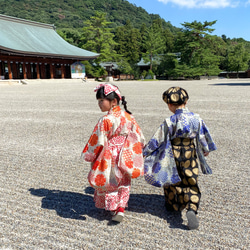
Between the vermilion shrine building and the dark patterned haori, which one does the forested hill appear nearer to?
the vermilion shrine building

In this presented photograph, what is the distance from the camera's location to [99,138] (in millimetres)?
1888

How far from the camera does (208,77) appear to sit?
34531mm

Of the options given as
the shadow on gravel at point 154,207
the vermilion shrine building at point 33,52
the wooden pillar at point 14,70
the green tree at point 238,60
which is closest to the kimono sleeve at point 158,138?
the shadow on gravel at point 154,207

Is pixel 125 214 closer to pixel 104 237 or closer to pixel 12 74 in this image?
pixel 104 237

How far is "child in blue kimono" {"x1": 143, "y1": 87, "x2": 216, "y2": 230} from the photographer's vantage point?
77.0 inches

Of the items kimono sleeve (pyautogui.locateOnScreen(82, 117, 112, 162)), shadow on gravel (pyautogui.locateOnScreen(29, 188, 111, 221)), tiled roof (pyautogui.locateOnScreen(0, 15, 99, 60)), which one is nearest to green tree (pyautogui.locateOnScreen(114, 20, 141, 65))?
tiled roof (pyautogui.locateOnScreen(0, 15, 99, 60))

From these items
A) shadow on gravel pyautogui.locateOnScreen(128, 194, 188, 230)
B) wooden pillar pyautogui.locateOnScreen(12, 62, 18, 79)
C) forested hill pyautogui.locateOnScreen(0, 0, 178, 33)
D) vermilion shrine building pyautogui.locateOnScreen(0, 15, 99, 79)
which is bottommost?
shadow on gravel pyautogui.locateOnScreen(128, 194, 188, 230)

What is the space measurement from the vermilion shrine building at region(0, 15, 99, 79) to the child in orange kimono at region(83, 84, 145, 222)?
21170 mm

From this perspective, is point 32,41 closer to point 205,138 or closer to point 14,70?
point 14,70

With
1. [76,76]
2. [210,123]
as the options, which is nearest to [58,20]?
[76,76]

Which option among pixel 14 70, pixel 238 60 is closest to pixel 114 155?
pixel 14 70

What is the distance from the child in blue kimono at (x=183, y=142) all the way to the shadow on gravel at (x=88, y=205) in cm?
14

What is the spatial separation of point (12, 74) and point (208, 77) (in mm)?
24444

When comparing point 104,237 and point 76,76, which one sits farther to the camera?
point 76,76
